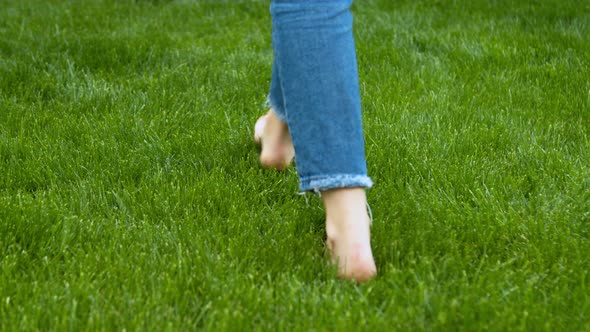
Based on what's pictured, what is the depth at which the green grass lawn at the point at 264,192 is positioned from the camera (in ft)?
4.52

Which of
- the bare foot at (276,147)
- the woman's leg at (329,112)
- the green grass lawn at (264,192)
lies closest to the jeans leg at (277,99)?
the bare foot at (276,147)

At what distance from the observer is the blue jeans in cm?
143

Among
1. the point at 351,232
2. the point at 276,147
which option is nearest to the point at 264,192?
the point at 276,147

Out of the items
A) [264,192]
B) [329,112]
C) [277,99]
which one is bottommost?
[264,192]

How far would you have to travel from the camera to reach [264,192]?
1.91 metres

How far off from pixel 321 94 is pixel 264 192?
54cm

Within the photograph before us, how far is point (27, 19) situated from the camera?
420 centimetres

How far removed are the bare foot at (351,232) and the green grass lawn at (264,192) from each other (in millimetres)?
36

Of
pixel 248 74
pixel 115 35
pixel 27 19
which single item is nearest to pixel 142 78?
pixel 248 74

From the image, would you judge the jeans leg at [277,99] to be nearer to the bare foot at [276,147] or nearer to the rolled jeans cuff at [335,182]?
the bare foot at [276,147]

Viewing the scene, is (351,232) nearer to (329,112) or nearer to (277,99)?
(329,112)

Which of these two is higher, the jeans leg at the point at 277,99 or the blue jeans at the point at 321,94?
the blue jeans at the point at 321,94

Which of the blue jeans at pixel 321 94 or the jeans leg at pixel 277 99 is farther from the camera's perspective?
the jeans leg at pixel 277 99

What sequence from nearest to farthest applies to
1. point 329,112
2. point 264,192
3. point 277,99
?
point 329,112
point 264,192
point 277,99
